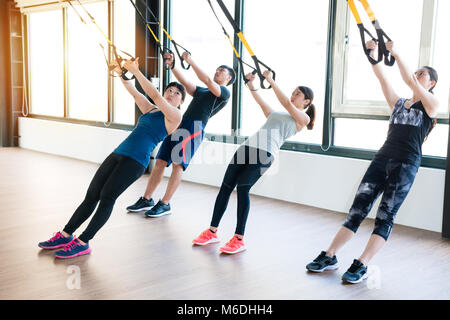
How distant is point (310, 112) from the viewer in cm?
346

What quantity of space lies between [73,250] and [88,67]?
5304 millimetres

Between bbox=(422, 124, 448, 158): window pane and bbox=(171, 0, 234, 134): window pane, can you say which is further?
bbox=(171, 0, 234, 134): window pane

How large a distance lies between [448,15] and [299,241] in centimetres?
224

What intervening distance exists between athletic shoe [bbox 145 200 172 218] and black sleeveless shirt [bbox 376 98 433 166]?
2191 millimetres

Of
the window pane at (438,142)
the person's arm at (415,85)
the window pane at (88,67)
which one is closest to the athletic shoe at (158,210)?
the window pane at (438,142)

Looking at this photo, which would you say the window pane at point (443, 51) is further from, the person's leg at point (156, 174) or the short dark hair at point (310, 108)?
the person's leg at point (156, 174)

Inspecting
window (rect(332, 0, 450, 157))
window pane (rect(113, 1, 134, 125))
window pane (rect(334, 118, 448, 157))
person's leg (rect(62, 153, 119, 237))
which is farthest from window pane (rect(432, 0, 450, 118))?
window pane (rect(113, 1, 134, 125))

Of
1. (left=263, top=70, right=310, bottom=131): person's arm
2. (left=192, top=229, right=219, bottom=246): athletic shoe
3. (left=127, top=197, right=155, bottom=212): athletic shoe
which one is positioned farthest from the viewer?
(left=127, top=197, right=155, bottom=212): athletic shoe

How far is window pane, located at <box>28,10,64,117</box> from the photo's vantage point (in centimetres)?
852

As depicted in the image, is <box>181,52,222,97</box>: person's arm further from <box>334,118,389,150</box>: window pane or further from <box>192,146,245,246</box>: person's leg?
<box>334,118,389,150</box>: window pane

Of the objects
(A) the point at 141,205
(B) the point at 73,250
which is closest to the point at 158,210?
(A) the point at 141,205
